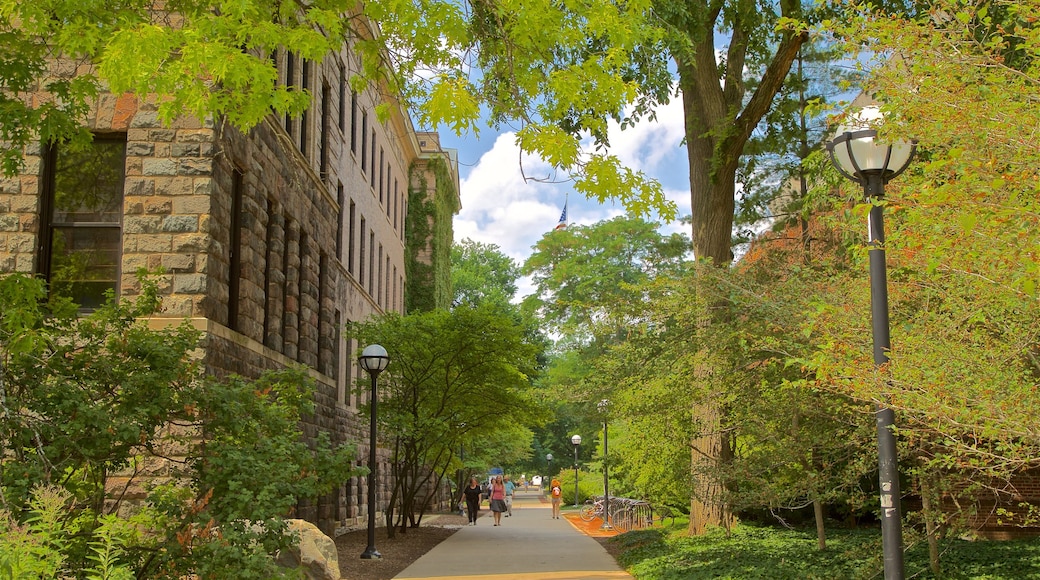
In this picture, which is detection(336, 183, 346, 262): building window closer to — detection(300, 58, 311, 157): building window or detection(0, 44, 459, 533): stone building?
detection(0, 44, 459, 533): stone building

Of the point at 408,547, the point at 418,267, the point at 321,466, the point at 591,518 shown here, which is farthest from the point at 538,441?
the point at 321,466

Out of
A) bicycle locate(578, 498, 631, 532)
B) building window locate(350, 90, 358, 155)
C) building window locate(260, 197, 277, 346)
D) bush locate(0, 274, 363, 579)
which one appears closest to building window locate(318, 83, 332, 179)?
building window locate(350, 90, 358, 155)

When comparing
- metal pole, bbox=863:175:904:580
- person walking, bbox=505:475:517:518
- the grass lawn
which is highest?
metal pole, bbox=863:175:904:580

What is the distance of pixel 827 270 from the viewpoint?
12.8 m

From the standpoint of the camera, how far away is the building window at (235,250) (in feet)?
44.3

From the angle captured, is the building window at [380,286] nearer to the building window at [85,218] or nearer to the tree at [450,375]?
the tree at [450,375]

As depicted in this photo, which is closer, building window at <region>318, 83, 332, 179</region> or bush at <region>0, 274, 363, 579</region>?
bush at <region>0, 274, 363, 579</region>

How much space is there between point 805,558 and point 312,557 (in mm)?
6656

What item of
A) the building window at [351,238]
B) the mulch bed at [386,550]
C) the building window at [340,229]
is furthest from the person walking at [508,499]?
the building window at [340,229]

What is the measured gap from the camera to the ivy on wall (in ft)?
142

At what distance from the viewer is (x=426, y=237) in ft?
144

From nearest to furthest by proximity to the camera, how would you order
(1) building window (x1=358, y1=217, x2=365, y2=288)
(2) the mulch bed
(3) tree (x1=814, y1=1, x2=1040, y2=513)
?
(3) tree (x1=814, y1=1, x2=1040, y2=513) → (2) the mulch bed → (1) building window (x1=358, y1=217, x2=365, y2=288)

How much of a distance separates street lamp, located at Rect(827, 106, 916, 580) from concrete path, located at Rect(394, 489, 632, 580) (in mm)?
8319

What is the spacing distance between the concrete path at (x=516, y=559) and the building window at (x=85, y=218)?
6.35 metres
